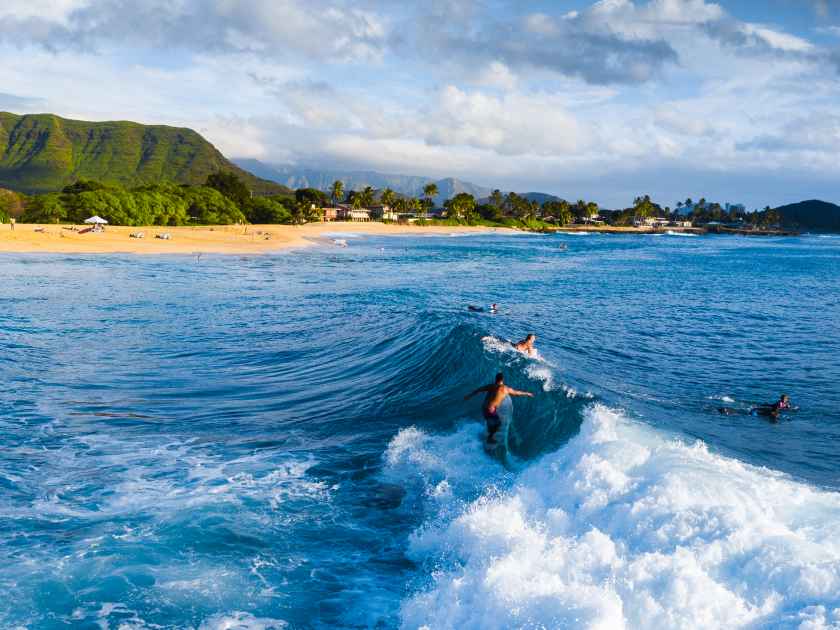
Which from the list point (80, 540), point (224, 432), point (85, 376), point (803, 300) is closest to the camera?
point (80, 540)

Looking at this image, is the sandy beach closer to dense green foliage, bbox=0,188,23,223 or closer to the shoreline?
the shoreline

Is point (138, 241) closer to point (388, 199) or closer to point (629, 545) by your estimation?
point (629, 545)

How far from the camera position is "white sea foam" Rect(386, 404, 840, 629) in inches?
286

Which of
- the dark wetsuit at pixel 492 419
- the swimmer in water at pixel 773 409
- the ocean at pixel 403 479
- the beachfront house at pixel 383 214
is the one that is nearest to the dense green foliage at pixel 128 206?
the beachfront house at pixel 383 214

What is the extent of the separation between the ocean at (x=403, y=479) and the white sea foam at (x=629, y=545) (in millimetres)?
34

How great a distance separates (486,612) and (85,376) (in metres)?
14.6

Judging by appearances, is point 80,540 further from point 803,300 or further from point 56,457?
point 803,300

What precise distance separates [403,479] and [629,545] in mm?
4644

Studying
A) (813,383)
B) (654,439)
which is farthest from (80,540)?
(813,383)

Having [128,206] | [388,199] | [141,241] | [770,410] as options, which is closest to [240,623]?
[770,410]

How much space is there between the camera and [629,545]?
28.1 feet

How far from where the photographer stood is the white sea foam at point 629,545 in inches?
286

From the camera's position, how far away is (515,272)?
60.2 meters

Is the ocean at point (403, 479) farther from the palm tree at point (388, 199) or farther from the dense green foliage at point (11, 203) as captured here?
the palm tree at point (388, 199)
